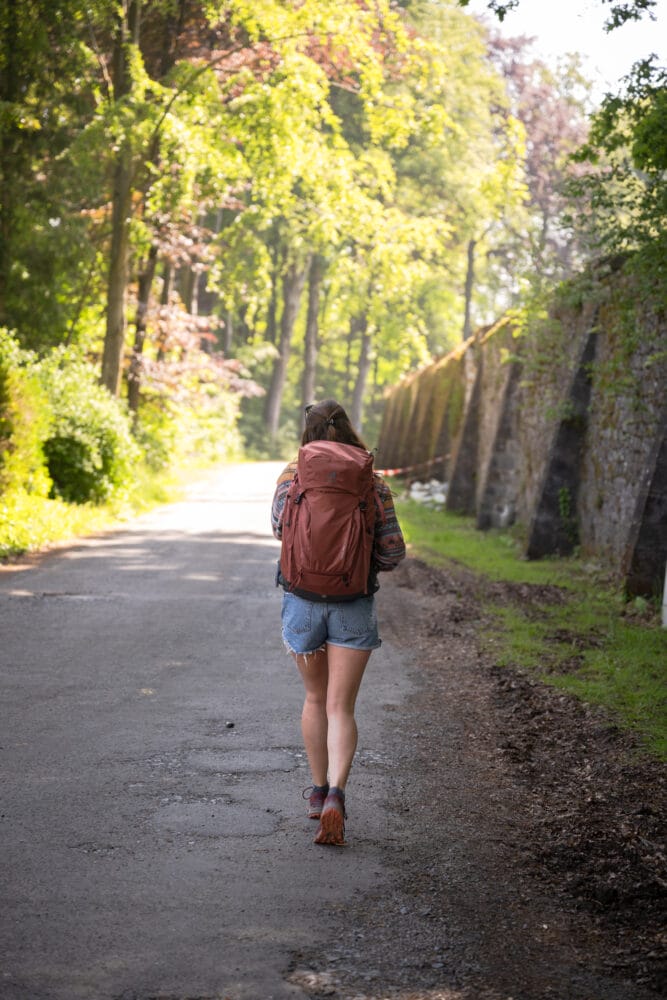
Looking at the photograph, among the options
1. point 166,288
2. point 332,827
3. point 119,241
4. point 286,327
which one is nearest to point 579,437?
point 119,241

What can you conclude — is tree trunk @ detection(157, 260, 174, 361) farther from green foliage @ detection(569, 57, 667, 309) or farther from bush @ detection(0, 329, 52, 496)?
green foliage @ detection(569, 57, 667, 309)

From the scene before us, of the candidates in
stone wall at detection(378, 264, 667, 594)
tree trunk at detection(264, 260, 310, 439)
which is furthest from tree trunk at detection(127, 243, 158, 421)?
tree trunk at detection(264, 260, 310, 439)

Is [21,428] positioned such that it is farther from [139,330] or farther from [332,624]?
[139,330]

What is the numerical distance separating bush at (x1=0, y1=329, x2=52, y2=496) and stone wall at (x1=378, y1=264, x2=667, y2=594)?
21.8 feet

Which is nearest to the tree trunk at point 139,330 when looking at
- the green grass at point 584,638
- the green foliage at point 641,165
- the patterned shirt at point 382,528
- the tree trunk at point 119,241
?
the tree trunk at point 119,241

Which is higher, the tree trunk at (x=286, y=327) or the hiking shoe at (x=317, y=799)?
the tree trunk at (x=286, y=327)

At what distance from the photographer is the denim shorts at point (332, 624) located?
16.8 feet

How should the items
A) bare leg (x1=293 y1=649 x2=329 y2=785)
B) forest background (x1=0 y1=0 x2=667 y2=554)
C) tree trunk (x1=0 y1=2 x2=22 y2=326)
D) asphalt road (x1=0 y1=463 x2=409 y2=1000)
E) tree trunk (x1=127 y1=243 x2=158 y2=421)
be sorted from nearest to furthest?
asphalt road (x1=0 y1=463 x2=409 y2=1000) → bare leg (x1=293 y1=649 x2=329 y2=785) → forest background (x1=0 y1=0 x2=667 y2=554) → tree trunk (x1=0 y1=2 x2=22 y2=326) → tree trunk (x1=127 y1=243 x2=158 y2=421)

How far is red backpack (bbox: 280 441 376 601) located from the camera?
505cm

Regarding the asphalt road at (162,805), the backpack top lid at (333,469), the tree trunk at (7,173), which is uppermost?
the tree trunk at (7,173)

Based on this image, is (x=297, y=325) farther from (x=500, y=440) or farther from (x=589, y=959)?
(x=589, y=959)

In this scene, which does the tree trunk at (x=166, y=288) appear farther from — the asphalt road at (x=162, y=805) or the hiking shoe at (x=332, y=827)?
the hiking shoe at (x=332, y=827)

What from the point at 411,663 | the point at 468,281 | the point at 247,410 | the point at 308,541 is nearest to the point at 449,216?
the point at 468,281

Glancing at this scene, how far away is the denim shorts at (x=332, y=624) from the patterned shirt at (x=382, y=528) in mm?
196
